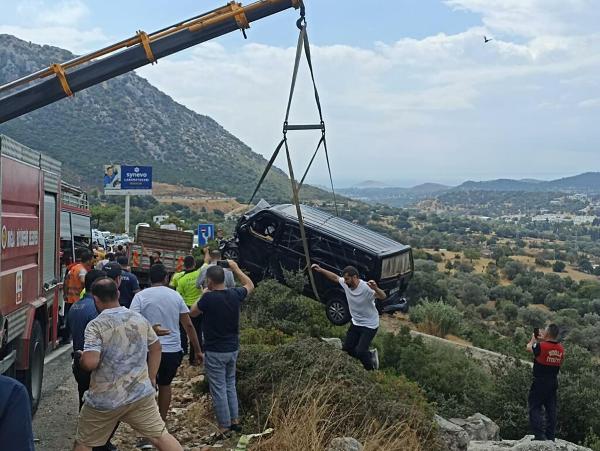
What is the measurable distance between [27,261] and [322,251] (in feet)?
25.3

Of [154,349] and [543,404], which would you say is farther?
[543,404]

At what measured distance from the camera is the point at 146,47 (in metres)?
12.0

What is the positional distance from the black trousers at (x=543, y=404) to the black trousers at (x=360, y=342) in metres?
2.20

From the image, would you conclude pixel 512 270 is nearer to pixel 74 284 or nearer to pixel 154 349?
pixel 74 284

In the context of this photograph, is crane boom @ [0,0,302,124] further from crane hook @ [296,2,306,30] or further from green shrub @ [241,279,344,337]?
green shrub @ [241,279,344,337]

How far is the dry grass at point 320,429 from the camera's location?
238 inches

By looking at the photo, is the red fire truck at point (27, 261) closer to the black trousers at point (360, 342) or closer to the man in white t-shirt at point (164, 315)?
the man in white t-shirt at point (164, 315)

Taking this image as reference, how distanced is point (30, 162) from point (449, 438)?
5.34 metres

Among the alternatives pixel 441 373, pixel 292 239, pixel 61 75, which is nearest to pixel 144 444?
pixel 441 373

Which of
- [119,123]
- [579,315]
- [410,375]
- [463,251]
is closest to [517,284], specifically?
[579,315]

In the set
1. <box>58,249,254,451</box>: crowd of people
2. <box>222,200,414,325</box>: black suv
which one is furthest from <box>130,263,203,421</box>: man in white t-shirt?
<box>222,200,414,325</box>: black suv

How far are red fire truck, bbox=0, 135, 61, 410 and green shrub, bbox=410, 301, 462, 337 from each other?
12.4 m

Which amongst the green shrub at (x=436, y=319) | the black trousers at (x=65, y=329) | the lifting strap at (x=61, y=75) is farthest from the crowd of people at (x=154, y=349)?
the green shrub at (x=436, y=319)

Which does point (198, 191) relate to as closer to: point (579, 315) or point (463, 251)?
point (463, 251)
